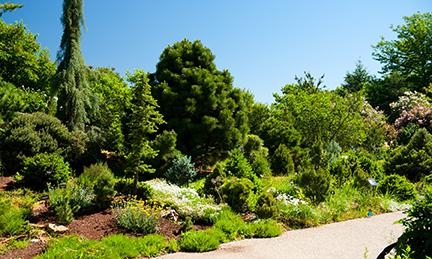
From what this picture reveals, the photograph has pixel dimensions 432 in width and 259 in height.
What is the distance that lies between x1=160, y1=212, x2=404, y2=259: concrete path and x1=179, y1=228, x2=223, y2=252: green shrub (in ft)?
0.50

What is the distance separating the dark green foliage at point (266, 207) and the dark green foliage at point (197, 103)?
16.4ft

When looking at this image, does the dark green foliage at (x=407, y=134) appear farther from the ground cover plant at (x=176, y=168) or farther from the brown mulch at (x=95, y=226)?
the brown mulch at (x=95, y=226)

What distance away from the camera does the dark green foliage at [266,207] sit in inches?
388

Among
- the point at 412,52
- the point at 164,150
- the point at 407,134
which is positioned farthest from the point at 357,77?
the point at 164,150

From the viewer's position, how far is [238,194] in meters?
10.4

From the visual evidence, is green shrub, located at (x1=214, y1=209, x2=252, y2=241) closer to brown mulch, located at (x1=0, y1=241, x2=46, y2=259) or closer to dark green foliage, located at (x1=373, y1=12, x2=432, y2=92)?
brown mulch, located at (x1=0, y1=241, x2=46, y2=259)

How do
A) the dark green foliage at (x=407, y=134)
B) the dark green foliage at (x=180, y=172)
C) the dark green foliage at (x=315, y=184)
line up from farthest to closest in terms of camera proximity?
1. the dark green foliage at (x=407, y=134)
2. the dark green foliage at (x=180, y=172)
3. the dark green foliage at (x=315, y=184)

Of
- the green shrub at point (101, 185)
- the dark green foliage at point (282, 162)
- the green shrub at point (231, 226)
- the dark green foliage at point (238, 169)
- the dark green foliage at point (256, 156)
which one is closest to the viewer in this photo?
the green shrub at point (231, 226)

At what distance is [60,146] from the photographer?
13.1 metres

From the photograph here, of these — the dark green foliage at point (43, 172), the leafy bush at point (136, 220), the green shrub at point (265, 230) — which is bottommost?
the green shrub at point (265, 230)

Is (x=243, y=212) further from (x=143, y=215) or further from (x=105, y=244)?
(x=105, y=244)

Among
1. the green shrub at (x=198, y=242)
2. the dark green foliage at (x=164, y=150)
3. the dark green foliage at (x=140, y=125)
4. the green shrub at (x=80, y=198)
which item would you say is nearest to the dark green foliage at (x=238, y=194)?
the dark green foliage at (x=140, y=125)

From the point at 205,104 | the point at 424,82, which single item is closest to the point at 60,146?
the point at 205,104

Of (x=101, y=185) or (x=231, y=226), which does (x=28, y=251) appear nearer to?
(x=101, y=185)
